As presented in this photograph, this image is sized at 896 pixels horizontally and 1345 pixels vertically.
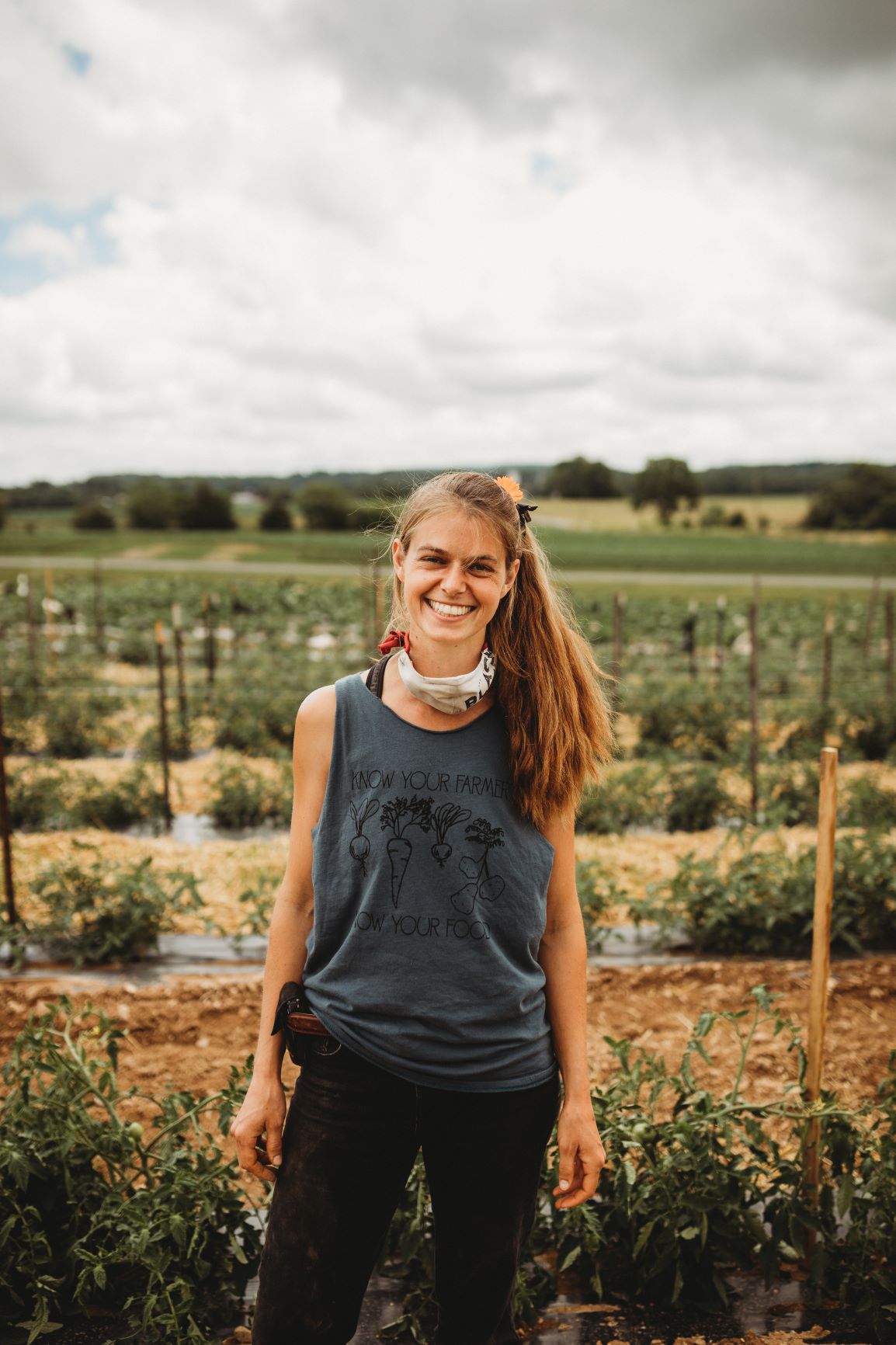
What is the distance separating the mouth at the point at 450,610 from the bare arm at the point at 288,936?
219 millimetres

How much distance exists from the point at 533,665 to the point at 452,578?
241 millimetres

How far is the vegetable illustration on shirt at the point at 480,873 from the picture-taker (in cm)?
147

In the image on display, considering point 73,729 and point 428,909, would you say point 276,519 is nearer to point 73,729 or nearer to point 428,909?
point 73,729

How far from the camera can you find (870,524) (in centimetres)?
4075

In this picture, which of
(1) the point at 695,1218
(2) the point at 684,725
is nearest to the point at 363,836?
(1) the point at 695,1218

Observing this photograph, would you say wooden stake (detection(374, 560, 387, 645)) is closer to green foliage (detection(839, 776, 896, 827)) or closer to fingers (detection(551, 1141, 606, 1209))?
fingers (detection(551, 1141, 606, 1209))

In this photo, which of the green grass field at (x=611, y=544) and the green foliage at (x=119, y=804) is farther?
the green grass field at (x=611, y=544)

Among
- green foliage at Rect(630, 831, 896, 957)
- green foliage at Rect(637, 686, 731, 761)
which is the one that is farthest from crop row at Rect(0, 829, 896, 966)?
green foliage at Rect(637, 686, 731, 761)

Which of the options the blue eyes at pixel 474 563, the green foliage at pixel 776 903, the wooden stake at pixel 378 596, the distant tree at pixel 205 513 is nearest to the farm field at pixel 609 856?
the green foliage at pixel 776 903

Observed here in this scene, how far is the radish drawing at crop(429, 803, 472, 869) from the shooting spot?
1.47 meters

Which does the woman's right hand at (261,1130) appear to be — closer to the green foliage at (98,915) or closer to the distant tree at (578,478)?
the green foliage at (98,915)

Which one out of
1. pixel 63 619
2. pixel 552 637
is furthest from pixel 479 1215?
pixel 63 619

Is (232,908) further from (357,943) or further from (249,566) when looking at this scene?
(249,566)

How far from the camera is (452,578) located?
1.50 m
